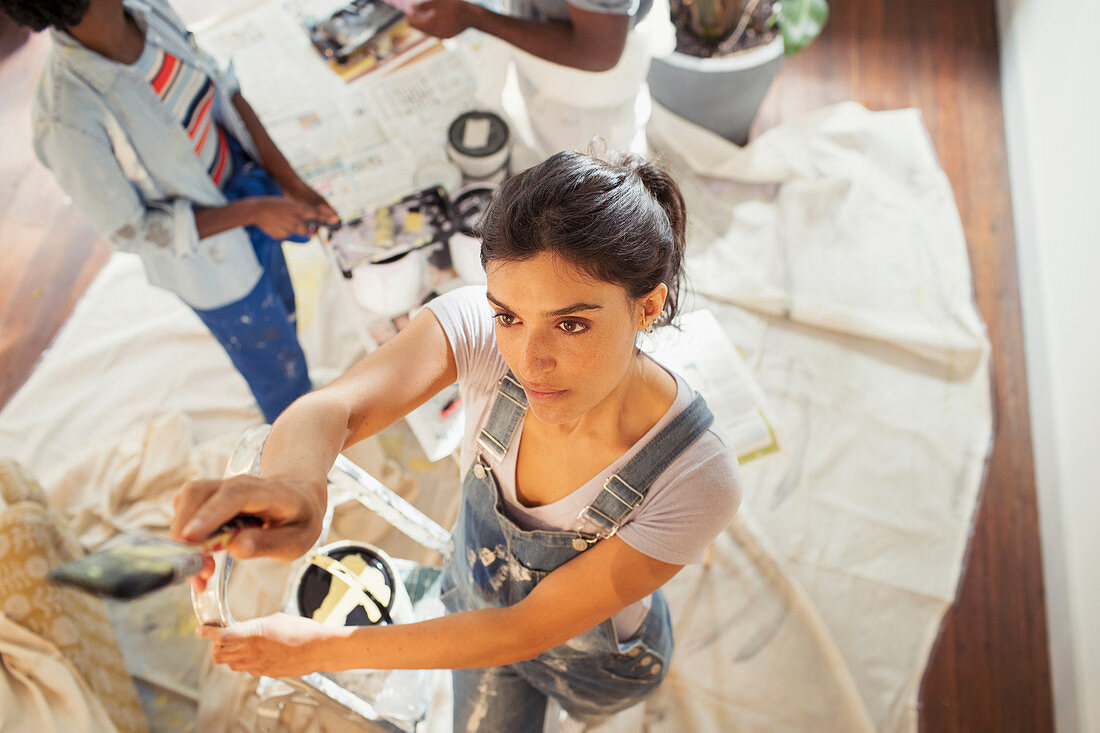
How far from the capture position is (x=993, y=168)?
8.63 feet

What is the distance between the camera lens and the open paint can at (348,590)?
1.15m

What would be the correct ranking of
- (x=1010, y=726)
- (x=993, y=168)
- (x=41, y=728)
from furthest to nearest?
(x=993, y=168), (x=1010, y=726), (x=41, y=728)

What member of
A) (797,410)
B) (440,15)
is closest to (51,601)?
(440,15)

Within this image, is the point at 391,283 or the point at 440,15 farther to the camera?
the point at 440,15

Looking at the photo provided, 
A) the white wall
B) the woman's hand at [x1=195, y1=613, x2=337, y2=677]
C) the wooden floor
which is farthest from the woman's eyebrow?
the white wall

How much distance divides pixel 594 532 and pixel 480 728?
1.90ft

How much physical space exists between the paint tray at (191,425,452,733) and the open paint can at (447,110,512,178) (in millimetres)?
885

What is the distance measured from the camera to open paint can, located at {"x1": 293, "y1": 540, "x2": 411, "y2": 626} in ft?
3.76

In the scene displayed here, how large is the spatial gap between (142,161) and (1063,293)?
2545 mm

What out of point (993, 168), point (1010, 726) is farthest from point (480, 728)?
point (993, 168)

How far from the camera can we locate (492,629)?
3.22ft

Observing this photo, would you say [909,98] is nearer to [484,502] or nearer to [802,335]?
[802,335]

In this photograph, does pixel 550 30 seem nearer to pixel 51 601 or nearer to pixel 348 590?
pixel 348 590

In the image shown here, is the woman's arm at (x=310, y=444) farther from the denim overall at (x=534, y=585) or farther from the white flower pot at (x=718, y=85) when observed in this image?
the white flower pot at (x=718, y=85)
